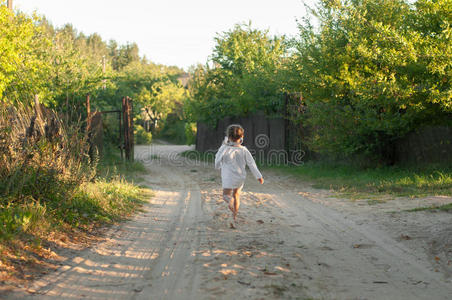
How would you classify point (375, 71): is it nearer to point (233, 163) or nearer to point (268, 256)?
point (233, 163)

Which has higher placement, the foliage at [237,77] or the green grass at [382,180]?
the foliage at [237,77]

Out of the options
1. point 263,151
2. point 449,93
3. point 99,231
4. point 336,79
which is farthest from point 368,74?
point 99,231

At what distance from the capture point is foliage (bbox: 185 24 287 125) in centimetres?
1942

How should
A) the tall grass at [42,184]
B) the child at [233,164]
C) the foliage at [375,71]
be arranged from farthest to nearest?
the foliage at [375,71]
the child at [233,164]
the tall grass at [42,184]

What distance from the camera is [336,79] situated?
508 inches

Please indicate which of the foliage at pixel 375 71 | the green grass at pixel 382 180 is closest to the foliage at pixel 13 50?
the foliage at pixel 375 71

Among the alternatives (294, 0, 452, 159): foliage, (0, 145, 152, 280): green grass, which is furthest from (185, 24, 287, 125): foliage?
(0, 145, 152, 280): green grass

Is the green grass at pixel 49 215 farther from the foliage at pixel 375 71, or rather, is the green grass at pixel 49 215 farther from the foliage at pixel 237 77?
the foliage at pixel 237 77

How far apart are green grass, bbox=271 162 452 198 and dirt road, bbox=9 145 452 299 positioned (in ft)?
4.53

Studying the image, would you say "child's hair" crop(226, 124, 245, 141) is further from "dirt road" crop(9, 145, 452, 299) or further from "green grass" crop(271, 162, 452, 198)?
"green grass" crop(271, 162, 452, 198)

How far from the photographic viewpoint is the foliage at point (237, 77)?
765 inches

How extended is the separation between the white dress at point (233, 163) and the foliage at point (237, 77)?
1224 centimetres

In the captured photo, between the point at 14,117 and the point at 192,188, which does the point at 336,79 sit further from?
the point at 14,117

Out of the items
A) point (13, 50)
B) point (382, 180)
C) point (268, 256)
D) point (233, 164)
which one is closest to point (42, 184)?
point (233, 164)
